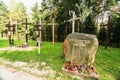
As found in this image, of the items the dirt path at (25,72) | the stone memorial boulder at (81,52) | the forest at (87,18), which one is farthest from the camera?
the forest at (87,18)

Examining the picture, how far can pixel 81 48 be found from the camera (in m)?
5.24

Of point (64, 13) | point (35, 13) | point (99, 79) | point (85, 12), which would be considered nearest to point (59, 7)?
point (64, 13)

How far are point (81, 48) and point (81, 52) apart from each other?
156 millimetres

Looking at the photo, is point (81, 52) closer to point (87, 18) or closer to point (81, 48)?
point (81, 48)

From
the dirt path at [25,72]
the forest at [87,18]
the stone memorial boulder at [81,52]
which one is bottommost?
the dirt path at [25,72]

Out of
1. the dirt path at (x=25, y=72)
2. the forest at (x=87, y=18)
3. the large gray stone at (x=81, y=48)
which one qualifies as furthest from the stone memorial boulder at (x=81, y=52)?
the forest at (x=87, y=18)

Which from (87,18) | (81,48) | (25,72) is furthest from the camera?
(87,18)

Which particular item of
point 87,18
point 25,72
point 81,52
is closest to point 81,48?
point 81,52

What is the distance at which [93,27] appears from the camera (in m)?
14.2

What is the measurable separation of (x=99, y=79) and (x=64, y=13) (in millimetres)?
11898

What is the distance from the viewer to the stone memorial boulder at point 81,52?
5109 mm

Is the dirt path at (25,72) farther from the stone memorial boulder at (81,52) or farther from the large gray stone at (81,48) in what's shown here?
the large gray stone at (81,48)

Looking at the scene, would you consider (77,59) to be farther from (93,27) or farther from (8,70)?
(93,27)

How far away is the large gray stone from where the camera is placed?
16.8ft
